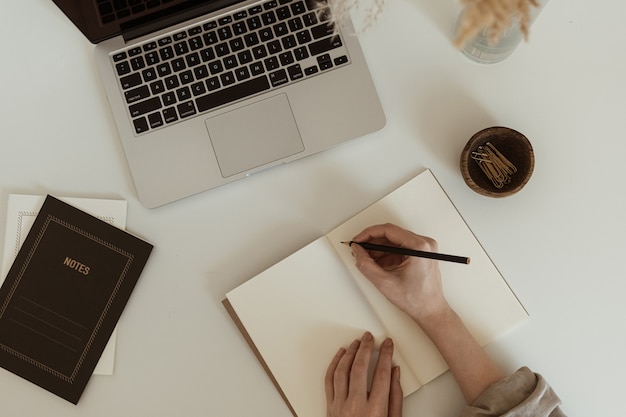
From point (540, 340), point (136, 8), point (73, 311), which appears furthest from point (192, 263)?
point (540, 340)

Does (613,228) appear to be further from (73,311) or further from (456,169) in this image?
(73,311)

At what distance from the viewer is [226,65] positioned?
79cm

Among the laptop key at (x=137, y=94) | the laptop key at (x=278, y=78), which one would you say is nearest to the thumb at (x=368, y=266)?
the laptop key at (x=278, y=78)

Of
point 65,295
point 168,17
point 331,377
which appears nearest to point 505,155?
point 331,377

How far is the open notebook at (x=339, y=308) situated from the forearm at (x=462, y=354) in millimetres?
23

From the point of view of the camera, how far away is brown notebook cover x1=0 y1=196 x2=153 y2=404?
0.78 meters

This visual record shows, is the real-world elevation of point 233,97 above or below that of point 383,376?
above

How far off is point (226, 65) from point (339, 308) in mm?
384

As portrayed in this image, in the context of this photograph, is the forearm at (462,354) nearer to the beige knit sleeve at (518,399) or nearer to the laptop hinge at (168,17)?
the beige knit sleeve at (518,399)

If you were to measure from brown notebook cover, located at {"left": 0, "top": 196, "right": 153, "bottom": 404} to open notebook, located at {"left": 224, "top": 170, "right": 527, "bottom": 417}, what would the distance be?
0.17m

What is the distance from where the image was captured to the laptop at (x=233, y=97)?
792 mm

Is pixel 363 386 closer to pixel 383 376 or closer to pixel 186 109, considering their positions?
pixel 383 376

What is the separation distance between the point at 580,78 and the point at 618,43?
0.25 feet

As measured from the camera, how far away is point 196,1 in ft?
2.57
